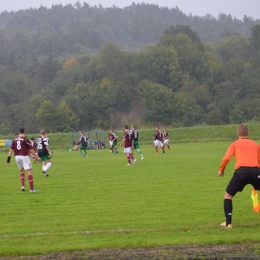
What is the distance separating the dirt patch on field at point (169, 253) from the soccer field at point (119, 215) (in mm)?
241

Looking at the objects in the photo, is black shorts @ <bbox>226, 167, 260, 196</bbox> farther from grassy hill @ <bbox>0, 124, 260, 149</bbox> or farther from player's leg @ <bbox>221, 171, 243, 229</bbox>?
grassy hill @ <bbox>0, 124, 260, 149</bbox>

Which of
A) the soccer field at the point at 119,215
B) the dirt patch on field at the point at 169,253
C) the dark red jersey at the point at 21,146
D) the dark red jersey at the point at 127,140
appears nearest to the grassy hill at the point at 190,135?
the dark red jersey at the point at 127,140

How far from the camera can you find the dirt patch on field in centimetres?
750

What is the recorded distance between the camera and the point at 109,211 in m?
11.7

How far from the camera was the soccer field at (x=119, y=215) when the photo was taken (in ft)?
28.1

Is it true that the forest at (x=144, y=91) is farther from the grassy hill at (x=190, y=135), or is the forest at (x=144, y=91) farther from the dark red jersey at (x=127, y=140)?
the dark red jersey at (x=127, y=140)

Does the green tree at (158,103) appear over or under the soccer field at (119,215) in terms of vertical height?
over

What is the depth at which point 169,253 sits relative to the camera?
7.67m

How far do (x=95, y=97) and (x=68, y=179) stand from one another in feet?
256

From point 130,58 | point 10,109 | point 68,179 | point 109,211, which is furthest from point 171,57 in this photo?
point 109,211

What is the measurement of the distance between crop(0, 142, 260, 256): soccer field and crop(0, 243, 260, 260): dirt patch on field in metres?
0.24

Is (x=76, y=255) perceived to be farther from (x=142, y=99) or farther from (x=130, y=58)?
(x=130, y=58)

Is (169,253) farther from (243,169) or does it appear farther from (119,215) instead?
(119,215)

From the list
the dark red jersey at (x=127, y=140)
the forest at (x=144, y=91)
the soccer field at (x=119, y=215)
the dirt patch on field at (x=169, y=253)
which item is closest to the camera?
the dirt patch on field at (x=169, y=253)
